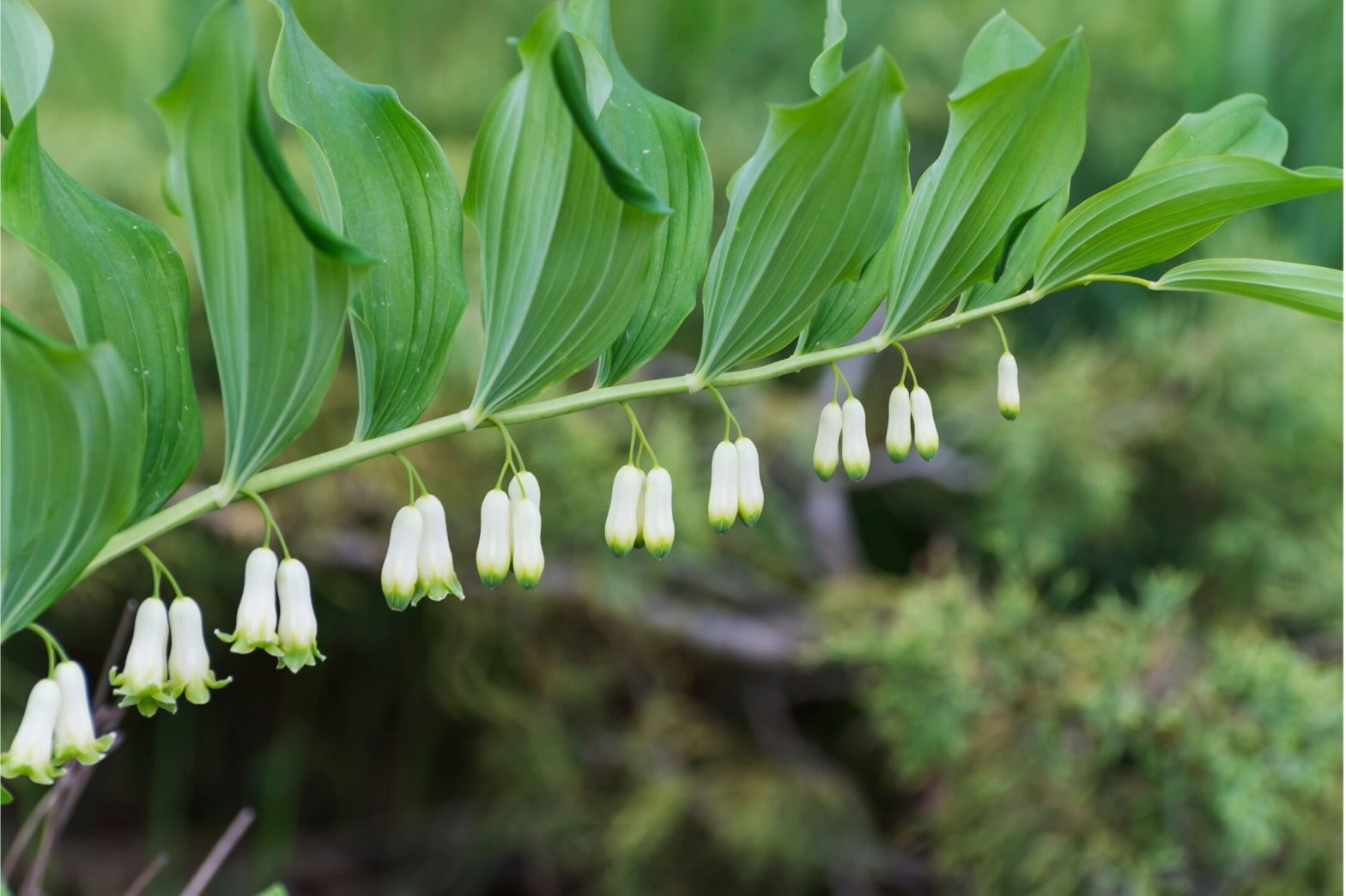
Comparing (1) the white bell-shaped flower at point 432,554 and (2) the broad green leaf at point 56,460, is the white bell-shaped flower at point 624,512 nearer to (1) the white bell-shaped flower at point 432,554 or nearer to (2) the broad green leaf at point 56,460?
(1) the white bell-shaped flower at point 432,554

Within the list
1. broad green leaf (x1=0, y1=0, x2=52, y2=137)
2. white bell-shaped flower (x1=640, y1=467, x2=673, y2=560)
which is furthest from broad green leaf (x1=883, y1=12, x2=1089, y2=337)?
broad green leaf (x1=0, y1=0, x2=52, y2=137)

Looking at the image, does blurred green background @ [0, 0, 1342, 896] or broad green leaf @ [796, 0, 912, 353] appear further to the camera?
blurred green background @ [0, 0, 1342, 896]

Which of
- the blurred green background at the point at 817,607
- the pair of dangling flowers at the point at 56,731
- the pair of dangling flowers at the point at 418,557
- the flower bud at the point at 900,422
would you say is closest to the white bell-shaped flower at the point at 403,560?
the pair of dangling flowers at the point at 418,557

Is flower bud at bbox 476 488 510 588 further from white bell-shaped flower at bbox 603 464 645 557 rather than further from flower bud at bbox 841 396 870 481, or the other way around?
flower bud at bbox 841 396 870 481

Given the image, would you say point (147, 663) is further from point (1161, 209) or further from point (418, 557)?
point (1161, 209)

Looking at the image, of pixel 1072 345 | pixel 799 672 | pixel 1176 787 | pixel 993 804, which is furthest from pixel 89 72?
Answer: pixel 1176 787

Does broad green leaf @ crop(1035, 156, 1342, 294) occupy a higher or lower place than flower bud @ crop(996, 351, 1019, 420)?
higher

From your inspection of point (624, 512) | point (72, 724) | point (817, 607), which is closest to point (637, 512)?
point (624, 512)
